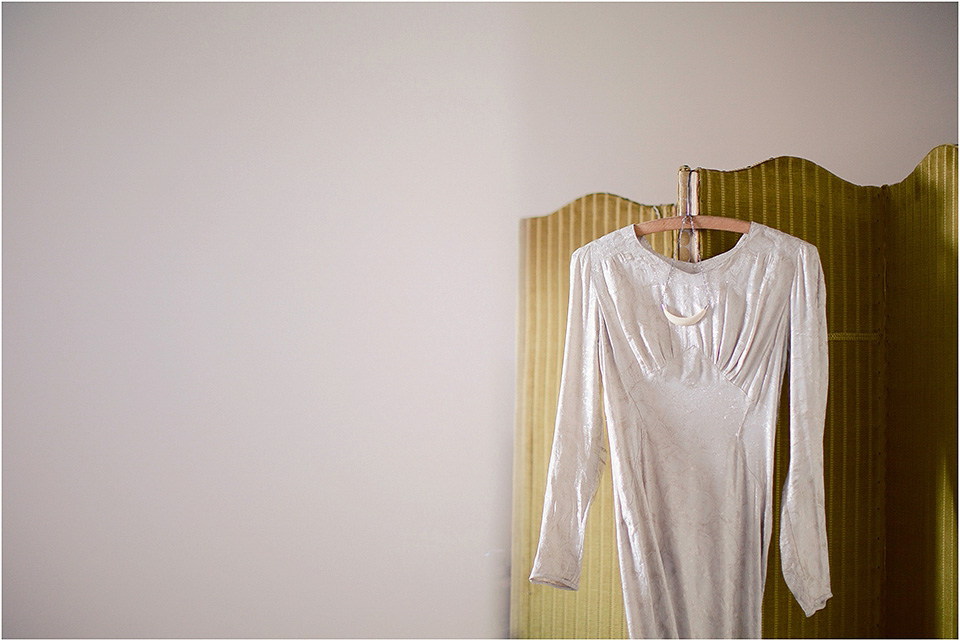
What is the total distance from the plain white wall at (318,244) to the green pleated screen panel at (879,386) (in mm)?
688

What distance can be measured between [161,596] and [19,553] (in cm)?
43

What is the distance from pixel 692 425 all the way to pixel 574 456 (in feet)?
0.88

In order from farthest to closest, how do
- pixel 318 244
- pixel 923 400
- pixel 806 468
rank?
1. pixel 318 244
2. pixel 923 400
3. pixel 806 468

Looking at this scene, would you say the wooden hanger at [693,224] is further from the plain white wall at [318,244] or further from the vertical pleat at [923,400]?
the plain white wall at [318,244]

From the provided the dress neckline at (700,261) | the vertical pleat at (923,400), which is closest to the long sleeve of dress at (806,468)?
the dress neckline at (700,261)

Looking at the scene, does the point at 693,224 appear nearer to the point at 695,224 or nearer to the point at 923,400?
the point at 695,224

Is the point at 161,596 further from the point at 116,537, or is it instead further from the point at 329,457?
the point at 329,457

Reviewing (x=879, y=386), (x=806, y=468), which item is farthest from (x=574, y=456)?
(x=879, y=386)

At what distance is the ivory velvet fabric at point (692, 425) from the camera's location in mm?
1411

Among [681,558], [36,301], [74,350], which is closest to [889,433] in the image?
[681,558]

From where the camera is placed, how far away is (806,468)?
140 cm

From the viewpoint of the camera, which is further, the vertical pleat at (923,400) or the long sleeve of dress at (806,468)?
the vertical pleat at (923,400)

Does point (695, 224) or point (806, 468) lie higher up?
point (695, 224)

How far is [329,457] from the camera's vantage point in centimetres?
211
